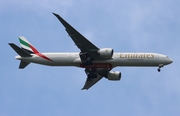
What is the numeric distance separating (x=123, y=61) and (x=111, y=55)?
2407 mm

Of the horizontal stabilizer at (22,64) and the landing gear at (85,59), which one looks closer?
the landing gear at (85,59)

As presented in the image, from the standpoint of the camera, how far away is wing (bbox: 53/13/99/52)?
72.3m

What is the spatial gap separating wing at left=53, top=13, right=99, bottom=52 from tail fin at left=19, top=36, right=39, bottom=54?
943 cm

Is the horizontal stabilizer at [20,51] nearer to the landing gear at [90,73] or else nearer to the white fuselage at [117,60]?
the white fuselage at [117,60]

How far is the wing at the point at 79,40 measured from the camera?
72.3m

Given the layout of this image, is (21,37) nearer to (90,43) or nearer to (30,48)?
(30,48)

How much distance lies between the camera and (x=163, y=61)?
7681 centimetres

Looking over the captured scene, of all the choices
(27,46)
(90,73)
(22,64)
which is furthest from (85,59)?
(27,46)

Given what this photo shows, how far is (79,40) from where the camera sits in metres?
75.4

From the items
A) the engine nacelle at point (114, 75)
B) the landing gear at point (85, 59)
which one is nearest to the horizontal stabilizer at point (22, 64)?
the landing gear at point (85, 59)

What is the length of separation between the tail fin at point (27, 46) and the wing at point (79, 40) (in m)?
9.43

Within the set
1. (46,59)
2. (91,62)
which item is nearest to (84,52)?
(91,62)

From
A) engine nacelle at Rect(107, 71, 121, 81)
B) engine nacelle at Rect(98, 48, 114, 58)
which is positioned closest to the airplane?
engine nacelle at Rect(98, 48, 114, 58)

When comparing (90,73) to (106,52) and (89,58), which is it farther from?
(106,52)
